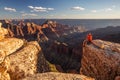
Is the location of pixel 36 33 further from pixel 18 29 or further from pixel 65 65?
pixel 65 65

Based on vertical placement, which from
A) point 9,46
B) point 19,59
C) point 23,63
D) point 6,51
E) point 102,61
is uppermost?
point 9,46

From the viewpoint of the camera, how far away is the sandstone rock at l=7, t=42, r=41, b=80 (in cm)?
1518

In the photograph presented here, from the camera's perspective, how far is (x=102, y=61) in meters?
17.7

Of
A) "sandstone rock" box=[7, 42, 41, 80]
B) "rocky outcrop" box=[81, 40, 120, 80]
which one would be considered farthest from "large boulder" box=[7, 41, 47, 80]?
"rocky outcrop" box=[81, 40, 120, 80]

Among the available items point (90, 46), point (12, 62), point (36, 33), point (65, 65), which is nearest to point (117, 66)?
point (90, 46)

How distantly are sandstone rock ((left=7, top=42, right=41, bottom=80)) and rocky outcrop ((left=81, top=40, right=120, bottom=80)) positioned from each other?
214 inches

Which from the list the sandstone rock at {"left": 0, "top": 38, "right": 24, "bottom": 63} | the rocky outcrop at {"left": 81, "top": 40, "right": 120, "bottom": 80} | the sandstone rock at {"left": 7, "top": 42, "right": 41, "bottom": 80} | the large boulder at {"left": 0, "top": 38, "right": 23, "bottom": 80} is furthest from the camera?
the rocky outcrop at {"left": 81, "top": 40, "right": 120, "bottom": 80}

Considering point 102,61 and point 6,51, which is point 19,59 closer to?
point 6,51

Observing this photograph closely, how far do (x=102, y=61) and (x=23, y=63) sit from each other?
6.74 metres

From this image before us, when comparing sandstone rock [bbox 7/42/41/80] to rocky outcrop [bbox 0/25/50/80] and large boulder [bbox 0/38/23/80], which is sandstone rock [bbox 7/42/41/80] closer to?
rocky outcrop [bbox 0/25/50/80]

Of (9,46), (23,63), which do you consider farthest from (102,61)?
(9,46)

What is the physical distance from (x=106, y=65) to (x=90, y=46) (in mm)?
4093

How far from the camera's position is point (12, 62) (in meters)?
15.8

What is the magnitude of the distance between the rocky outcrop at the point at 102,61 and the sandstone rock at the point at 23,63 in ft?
17.8
